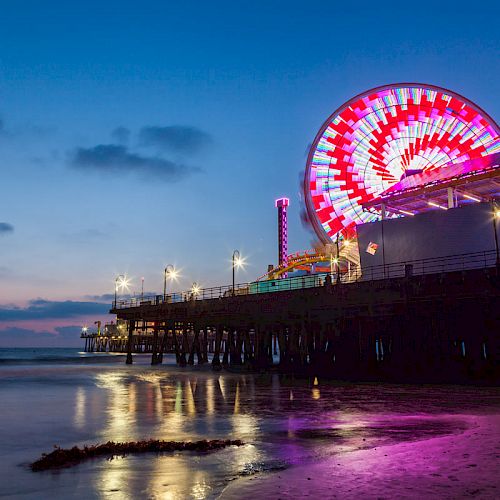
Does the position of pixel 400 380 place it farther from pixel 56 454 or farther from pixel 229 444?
pixel 56 454

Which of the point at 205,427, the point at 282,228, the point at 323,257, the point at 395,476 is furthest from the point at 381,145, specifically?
the point at 282,228

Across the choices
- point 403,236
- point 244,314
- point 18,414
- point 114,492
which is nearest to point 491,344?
point 403,236

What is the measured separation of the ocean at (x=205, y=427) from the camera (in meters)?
7.89

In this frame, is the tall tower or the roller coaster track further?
the tall tower

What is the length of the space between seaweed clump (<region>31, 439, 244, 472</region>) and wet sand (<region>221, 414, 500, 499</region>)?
2525 millimetres

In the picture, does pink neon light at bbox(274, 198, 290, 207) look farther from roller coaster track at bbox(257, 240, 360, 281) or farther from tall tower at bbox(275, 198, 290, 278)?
roller coaster track at bbox(257, 240, 360, 281)

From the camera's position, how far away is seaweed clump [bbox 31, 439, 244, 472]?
30.0 ft

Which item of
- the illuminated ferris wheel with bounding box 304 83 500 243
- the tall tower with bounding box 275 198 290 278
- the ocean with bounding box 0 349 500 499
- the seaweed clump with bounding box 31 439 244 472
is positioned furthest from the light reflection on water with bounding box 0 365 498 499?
the tall tower with bounding box 275 198 290 278

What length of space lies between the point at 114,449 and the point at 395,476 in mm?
5330

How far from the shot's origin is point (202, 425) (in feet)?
44.2

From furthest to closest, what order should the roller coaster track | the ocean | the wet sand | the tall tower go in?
the tall tower
the roller coaster track
the ocean
the wet sand

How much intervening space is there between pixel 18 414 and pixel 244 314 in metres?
24.5

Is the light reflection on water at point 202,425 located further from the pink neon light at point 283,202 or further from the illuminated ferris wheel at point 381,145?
the pink neon light at point 283,202

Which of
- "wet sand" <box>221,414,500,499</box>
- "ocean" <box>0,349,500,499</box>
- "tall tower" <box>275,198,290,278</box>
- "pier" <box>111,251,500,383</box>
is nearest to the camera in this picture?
"wet sand" <box>221,414,500,499</box>
